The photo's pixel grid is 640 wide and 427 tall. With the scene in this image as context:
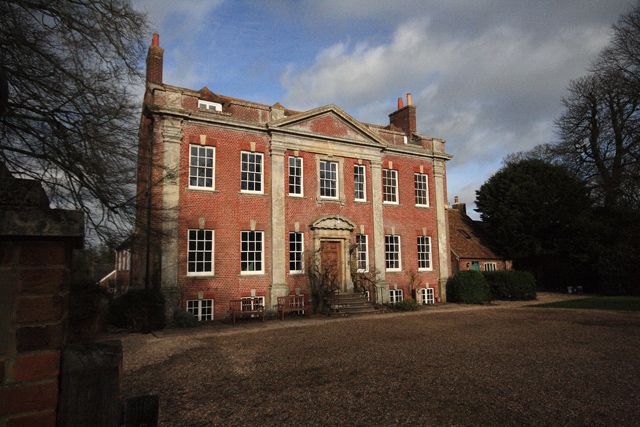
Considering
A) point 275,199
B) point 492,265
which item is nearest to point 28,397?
point 275,199

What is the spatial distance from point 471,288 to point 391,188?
6781 millimetres

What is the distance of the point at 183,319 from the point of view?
14578mm

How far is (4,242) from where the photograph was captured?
156 cm

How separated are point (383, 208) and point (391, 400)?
610 inches

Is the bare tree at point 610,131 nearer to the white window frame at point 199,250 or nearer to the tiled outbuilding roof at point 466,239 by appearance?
the tiled outbuilding roof at point 466,239

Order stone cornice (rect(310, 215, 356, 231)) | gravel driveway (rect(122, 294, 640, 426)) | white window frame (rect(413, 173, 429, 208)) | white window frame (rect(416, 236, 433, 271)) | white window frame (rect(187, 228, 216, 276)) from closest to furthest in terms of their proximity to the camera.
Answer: gravel driveway (rect(122, 294, 640, 426)) → white window frame (rect(187, 228, 216, 276)) → stone cornice (rect(310, 215, 356, 231)) → white window frame (rect(416, 236, 433, 271)) → white window frame (rect(413, 173, 429, 208))

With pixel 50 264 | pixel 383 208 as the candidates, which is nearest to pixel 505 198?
pixel 383 208

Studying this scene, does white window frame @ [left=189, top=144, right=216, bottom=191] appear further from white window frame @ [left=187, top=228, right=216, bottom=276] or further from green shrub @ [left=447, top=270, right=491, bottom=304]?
green shrub @ [left=447, top=270, right=491, bottom=304]

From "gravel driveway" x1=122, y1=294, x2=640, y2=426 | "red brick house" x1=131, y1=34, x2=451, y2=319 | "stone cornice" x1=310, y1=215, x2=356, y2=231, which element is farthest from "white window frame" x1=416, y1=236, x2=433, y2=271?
"gravel driveway" x1=122, y1=294, x2=640, y2=426

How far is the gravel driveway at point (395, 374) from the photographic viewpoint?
5.43 meters

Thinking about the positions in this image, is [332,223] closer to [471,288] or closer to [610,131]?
[471,288]

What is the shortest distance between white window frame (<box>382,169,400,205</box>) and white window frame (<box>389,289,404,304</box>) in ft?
14.9

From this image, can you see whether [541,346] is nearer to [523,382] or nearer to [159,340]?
[523,382]

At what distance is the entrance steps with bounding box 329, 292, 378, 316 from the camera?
17.2 meters
